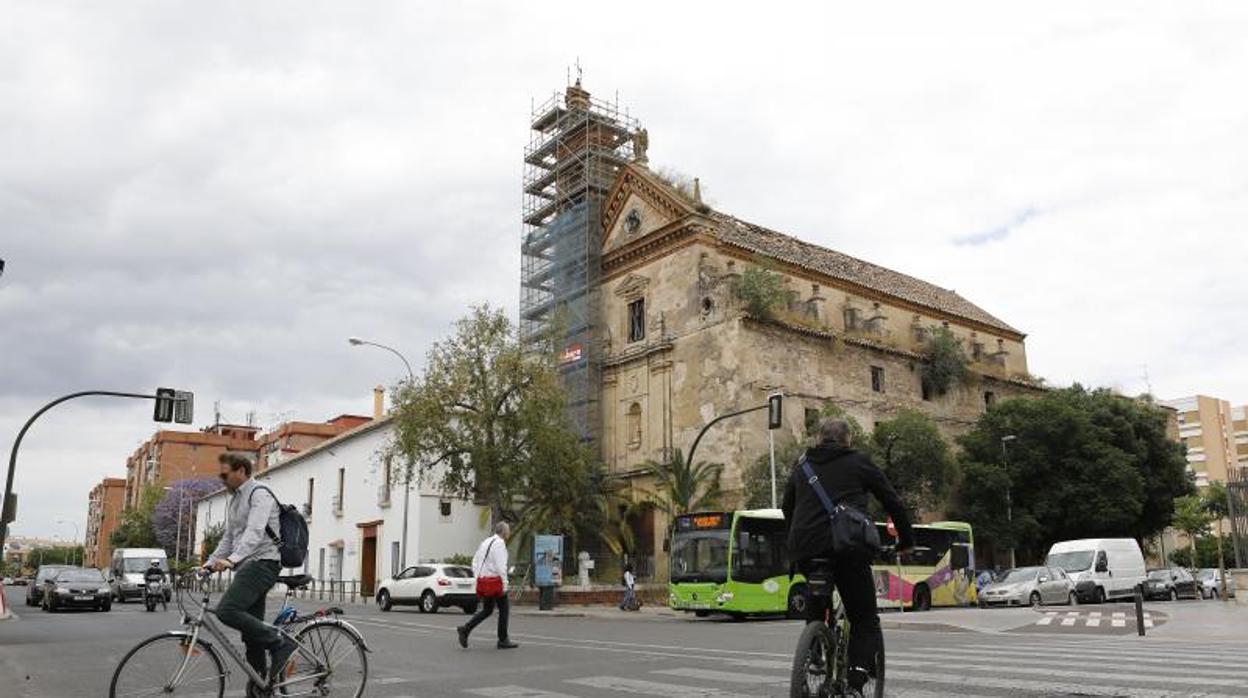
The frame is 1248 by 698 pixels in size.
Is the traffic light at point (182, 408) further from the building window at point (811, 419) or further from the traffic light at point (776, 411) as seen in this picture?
the building window at point (811, 419)

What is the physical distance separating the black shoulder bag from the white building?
31.4 m

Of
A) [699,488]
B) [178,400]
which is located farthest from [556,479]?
[178,400]

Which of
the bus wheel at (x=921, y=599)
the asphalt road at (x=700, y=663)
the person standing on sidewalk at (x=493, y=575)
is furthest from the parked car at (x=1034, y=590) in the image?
the person standing on sidewalk at (x=493, y=575)

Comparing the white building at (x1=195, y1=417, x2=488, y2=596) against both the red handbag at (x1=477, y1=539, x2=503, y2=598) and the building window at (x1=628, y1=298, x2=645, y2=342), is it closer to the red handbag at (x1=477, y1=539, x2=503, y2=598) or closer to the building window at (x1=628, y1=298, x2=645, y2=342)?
the building window at (x1=628, y1=298, x2=645, y2=342)

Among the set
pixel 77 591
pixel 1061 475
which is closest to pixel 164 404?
pixel 77 591

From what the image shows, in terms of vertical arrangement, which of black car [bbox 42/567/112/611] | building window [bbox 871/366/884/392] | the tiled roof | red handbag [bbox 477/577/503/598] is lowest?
black car [bbox 42/567/112/611]

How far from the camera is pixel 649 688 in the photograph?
8641 mm

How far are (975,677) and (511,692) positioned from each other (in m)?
4.18

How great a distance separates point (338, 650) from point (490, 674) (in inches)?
126

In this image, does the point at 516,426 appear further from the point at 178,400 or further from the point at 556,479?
the point at 178,400

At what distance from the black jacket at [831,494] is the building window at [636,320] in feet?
129

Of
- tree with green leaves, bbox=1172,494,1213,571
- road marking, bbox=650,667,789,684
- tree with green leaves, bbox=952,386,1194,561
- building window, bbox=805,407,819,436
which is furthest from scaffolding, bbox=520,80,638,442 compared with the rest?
road marking, bbox=650,667,789,684

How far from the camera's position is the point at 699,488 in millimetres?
39000

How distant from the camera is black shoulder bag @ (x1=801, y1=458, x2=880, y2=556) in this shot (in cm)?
540
